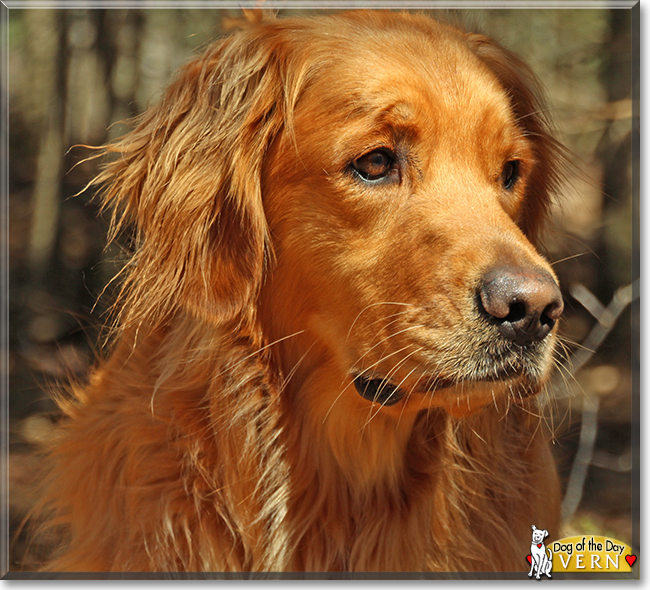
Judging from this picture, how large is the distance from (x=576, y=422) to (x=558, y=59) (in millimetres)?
2027

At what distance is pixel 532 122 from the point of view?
2.60 meters

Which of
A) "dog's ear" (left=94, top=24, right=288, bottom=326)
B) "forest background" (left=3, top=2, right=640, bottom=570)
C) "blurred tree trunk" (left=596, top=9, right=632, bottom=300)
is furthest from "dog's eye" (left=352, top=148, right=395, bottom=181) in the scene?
"blurred tree trunk" (left=596, top=9, right=632, bottom=300)

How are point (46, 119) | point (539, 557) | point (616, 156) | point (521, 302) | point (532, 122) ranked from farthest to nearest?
point (616, 156)
point (46, 119)
point (532, 122)
point (539, 557)
point (521, 302)

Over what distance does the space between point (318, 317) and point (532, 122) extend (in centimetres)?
114

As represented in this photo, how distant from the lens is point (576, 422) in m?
3.98

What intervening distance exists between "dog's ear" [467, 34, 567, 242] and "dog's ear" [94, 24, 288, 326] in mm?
797

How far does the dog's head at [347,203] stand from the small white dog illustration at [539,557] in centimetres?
70

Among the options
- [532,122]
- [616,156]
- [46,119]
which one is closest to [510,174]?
[532,122]

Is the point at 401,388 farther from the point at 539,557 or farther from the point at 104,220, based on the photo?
the point at 104,220

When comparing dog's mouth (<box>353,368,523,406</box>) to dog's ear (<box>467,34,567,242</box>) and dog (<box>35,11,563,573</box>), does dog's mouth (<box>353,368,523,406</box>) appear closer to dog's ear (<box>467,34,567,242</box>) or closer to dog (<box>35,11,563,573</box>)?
dog (<box>35,11,563,573</box>)

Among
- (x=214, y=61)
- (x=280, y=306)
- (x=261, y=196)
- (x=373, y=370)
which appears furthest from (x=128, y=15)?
(x=373, y=370)

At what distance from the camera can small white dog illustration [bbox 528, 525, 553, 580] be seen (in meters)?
2.34

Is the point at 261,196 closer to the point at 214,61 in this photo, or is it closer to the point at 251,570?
the point at 214,61

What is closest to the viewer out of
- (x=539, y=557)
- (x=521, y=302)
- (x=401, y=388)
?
(x=521, y=302)
